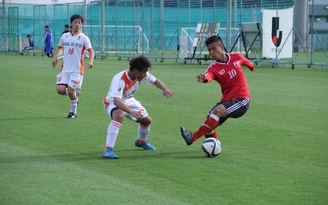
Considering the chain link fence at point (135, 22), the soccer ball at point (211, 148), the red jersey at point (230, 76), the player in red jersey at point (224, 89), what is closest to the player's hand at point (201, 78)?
the player in red jersey at point (224, 89)

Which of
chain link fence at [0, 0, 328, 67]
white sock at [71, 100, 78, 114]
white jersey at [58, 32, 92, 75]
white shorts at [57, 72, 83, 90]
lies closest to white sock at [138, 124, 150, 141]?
white sock at [71, 100, 78, 114]

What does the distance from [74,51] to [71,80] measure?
0.63m

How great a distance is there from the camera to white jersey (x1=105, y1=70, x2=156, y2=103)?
875 centimetres

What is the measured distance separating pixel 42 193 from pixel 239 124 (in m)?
6.03

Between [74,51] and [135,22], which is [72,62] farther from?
[135,22]

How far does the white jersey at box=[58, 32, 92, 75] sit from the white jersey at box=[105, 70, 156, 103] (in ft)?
15.5

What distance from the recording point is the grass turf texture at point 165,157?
680 centimetres

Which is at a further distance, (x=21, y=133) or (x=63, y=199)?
(x=21, y=133)

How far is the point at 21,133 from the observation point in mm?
10898

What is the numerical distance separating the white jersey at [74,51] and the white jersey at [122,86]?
4726 mm

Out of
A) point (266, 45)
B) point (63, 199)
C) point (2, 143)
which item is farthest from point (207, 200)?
point (266, 45)

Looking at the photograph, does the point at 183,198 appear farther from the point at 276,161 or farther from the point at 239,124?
the point at 239,124

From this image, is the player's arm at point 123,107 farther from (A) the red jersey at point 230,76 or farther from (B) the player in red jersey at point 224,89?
(A) the red jersey at point 230,76

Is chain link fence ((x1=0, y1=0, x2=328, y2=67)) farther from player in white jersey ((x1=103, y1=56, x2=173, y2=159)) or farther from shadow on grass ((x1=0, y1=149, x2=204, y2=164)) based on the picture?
player in white jersey ((x1=103, y1=56, x2=173, y2=159))
